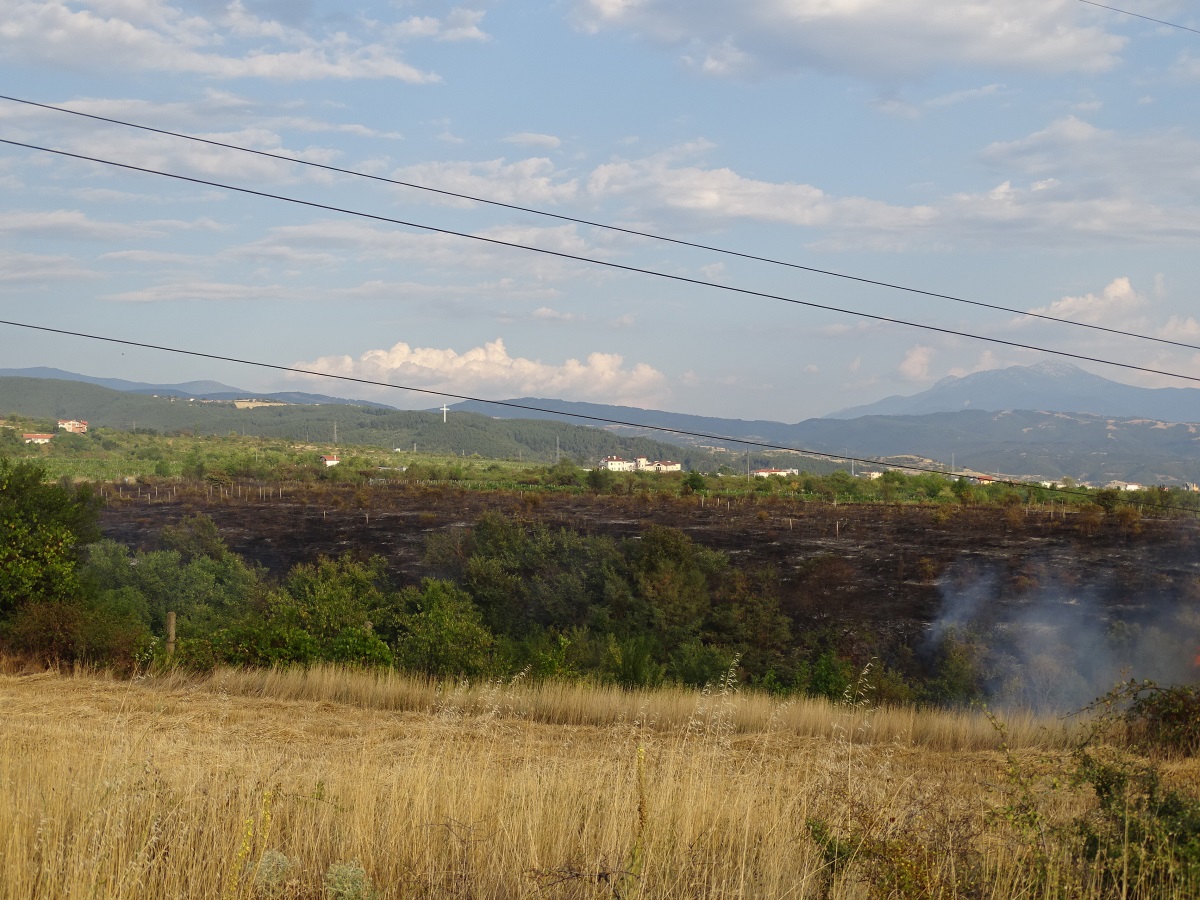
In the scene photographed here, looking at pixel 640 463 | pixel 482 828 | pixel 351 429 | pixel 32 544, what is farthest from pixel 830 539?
pixel 351 429

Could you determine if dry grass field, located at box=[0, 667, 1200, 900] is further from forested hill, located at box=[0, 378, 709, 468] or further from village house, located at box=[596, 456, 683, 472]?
forested hill, located at box=[0, 378, 709, 468]

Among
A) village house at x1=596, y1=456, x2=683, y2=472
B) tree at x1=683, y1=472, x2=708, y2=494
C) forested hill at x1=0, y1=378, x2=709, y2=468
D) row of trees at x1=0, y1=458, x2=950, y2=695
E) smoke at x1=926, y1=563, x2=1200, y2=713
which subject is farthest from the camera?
forested hill at x1=0, y1=378, x2=709, y2=468

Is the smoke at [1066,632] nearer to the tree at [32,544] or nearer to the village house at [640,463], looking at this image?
the tree at [32,544]

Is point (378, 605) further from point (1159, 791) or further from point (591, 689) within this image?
point (1159, 791)

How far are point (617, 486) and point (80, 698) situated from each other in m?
67.8

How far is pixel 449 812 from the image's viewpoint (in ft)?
19.8

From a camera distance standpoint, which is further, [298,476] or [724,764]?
[298,476]

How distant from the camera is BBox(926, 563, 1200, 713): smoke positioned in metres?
27.4

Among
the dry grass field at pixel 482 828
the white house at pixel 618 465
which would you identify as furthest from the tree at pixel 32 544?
the white house at pixel 618 465

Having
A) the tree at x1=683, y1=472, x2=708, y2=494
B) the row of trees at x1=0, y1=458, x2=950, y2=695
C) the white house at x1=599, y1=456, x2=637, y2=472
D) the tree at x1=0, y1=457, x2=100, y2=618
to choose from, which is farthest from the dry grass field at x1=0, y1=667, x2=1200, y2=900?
the white house at x1=599, y1=456, x2=637, y2=472

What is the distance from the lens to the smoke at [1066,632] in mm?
27359

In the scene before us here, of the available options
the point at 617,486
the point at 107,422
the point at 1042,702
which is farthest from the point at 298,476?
the point at 107,422

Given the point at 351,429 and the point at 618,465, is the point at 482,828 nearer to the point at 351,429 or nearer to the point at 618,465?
the point at 618,465

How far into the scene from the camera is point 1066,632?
30828 mm
